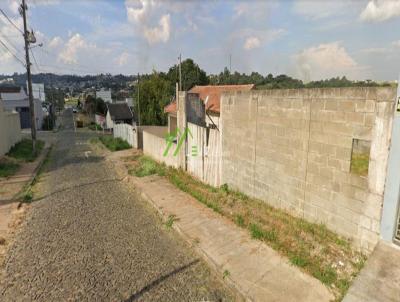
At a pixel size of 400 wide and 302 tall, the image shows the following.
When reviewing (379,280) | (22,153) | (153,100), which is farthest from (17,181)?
(153,100)

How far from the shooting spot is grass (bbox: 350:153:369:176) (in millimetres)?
4191

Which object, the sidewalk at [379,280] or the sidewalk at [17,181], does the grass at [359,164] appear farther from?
the sidewalk at [17,181]

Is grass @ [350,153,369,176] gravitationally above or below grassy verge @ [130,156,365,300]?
above

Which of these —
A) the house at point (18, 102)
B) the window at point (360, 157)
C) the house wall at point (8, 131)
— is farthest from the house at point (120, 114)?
the window at point (360, 157)

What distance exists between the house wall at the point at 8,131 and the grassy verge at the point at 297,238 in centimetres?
1298

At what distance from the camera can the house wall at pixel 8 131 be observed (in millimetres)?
14469

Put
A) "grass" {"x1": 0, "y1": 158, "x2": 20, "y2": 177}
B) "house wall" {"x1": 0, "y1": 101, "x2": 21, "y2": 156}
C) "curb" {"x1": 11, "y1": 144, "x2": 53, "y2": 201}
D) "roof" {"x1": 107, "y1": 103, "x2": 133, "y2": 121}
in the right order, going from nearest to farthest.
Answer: "curb" {"x1": 11, "y1": 144, "x2": 53, "y2": 201} → "grass" {"x1": 0, "y1": 158, "x2": 20, "y2": 177} → "house wall" {"x1": 0, "y1": 101, "x2": 21, "y2": 156} → "roof" {"x1": 107, "y1": 103, "x2": 133, "y2": 121}

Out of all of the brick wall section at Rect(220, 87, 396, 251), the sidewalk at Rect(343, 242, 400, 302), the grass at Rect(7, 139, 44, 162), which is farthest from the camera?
the grass at Rect(7, 139, 44, 162)

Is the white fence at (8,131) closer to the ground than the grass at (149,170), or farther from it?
farther from it

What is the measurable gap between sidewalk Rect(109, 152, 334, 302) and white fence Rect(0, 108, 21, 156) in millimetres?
12201

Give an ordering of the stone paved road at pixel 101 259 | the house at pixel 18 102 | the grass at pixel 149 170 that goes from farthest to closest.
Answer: the house at pixel 18 102
the grass at pixel 149 170
the stone paved road at pixel 101 259

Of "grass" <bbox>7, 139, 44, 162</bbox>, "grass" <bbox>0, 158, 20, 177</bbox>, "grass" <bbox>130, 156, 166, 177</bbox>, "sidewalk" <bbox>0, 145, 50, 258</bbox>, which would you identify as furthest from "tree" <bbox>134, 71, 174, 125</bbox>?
"grass" <bbox>130, 156, 166, 177</bbox>

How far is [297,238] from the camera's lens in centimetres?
479

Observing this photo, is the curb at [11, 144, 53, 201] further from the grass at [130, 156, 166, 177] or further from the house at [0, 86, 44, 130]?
the house at [0, 86, 44, 130]
